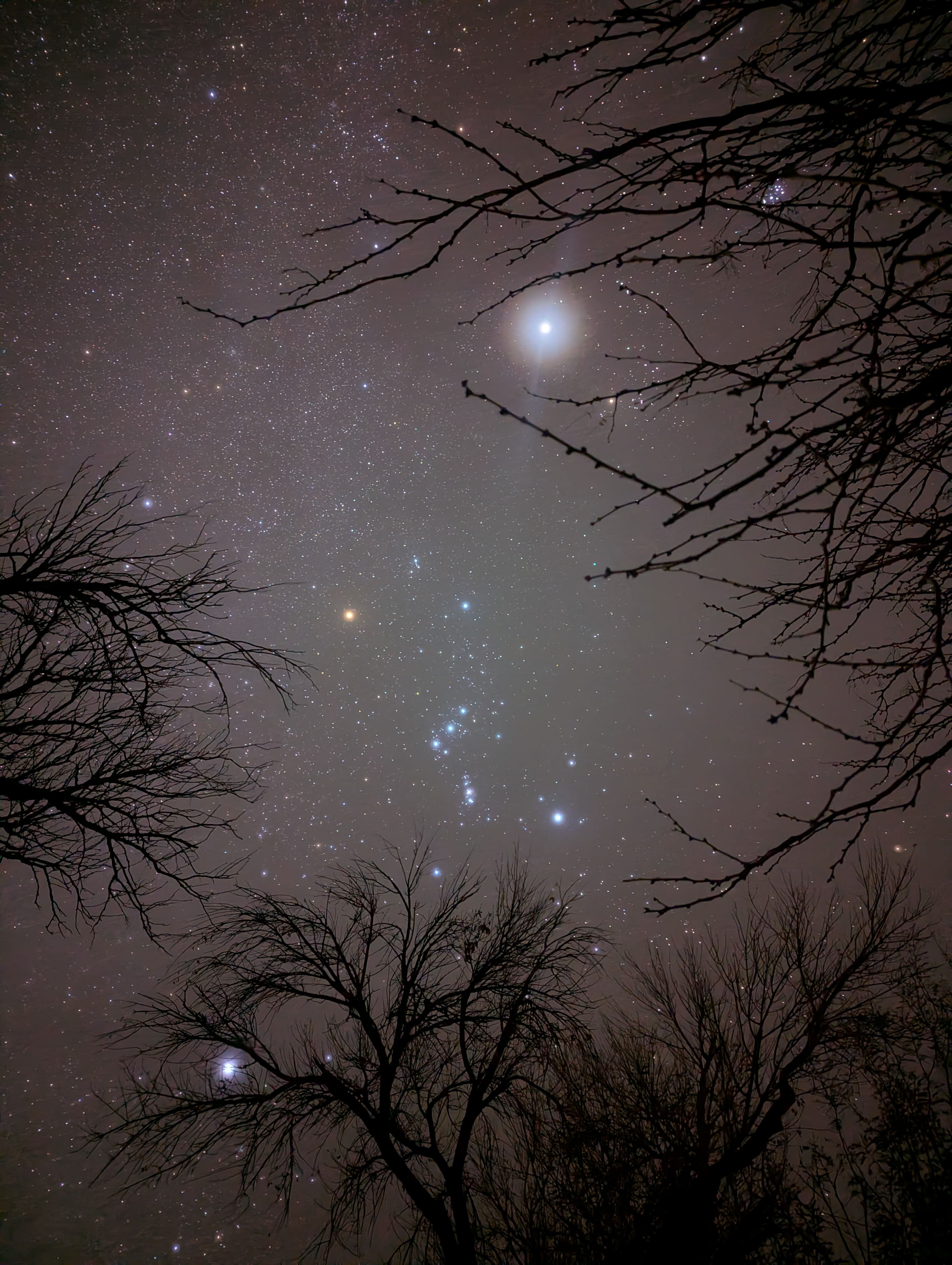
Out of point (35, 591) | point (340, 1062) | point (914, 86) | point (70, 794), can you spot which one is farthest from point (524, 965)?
point (914, 86)

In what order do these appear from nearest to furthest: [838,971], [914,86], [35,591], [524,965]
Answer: [914,86], [35,591], [524,965], [838,971]

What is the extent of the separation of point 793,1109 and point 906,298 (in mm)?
7126

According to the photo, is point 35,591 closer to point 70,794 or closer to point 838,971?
point 70,794

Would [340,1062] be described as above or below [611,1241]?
above

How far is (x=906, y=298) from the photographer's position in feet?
4.70

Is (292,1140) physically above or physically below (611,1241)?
above

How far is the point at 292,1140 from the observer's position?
5.01 metres

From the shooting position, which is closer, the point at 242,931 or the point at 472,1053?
the point at 242,931

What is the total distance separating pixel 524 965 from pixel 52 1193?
16.5 metres

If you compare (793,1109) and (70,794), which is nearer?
(70,794)

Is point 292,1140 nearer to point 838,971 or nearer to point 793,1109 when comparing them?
point 793,1109

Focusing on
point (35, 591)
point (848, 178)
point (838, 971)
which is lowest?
point (838, 971)

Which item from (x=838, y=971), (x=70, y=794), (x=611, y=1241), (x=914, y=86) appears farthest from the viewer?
(x=838, y=971)

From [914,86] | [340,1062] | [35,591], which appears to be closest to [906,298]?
[914,86]
